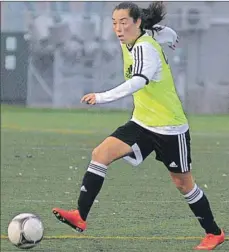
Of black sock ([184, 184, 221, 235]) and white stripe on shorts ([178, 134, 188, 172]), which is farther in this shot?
black sock ([184, 184, 221, 235])

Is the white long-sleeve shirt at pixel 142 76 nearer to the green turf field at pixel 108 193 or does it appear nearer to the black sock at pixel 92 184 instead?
the black sock at pixel 92 184

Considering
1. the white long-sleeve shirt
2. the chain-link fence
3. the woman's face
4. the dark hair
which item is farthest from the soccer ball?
the chain-link fence

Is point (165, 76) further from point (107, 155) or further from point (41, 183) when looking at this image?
point (41, 183)

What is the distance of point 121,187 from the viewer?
441 inches

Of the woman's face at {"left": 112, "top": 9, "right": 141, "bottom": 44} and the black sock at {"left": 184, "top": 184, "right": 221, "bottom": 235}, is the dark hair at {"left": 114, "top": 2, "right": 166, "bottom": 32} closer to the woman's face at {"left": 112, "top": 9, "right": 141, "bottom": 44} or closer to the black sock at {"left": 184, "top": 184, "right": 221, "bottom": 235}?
the woman's face at {"left": 112, "top": 9, "right": 141, "bottom": 44}

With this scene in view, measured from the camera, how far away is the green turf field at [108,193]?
781 cm

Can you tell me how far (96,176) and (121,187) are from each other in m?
3.69

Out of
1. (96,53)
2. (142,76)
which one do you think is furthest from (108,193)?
(96,53)

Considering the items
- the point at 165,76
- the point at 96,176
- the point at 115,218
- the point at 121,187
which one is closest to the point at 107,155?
the point at 96,176

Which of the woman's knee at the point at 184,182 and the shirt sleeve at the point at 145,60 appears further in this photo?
the woman's knee at the point at 184,182

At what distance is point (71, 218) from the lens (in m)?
7.42

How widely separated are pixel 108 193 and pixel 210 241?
306 cm

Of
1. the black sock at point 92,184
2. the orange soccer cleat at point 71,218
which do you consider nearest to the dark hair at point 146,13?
the black sock at point 92,184

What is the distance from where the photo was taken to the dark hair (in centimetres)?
756
